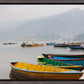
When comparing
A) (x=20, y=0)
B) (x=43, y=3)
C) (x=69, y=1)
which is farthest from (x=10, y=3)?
(x=69, y=1)

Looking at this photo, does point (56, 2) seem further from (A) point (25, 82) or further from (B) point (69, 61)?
(B) point (69, 61)

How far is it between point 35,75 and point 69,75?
3.27 feet

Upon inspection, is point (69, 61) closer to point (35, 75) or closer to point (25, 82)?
point (35, 75)

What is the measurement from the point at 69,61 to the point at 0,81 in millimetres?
4570

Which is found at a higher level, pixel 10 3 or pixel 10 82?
pixel 10 3

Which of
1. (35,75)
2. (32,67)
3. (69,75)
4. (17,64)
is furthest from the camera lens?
(17,64)

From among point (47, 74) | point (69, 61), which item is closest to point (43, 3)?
point (47, 74)

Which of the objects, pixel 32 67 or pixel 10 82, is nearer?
pixel 10 82

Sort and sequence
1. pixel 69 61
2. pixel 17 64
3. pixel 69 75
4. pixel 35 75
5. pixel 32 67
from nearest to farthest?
pixel 69 75, pixel 35 75, pixel 32 67, pixel 17 64, pixel 69 61

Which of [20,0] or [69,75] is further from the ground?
[20,0]

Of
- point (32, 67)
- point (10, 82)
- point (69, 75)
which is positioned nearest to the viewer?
point (10, 82)

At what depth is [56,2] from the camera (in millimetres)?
2730

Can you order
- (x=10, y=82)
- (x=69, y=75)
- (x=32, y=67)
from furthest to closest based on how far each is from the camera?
(x=32, y=67) < (x=69, y=75) < (x=10, y=82)

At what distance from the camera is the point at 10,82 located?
2.72m
